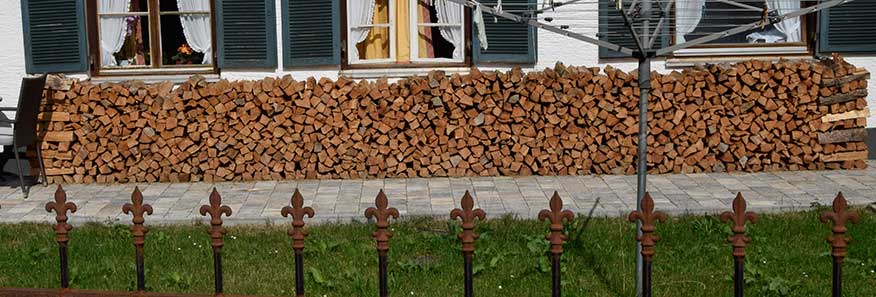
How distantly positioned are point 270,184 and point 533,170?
2299 mm

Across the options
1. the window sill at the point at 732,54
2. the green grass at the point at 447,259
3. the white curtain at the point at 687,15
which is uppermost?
the white curtain at the point at 687,15

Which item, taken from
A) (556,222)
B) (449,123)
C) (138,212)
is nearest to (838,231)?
(556,222)

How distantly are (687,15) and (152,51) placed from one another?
4987mm

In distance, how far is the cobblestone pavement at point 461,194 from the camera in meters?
8.60

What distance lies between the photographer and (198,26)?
35.4 ft

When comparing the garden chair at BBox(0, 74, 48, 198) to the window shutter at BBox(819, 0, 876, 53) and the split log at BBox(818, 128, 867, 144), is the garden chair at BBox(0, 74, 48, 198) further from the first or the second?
the window shutter at BBox(819, 0, 876, 53)

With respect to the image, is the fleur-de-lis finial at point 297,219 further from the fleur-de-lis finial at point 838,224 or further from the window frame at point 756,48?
the window frame at point 756,48

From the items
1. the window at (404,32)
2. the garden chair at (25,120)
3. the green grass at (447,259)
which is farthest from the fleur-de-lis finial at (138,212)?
the window at (404,32)

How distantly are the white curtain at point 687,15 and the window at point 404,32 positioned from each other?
2003 millimetres

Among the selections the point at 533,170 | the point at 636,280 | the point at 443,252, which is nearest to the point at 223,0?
the point at 533,170

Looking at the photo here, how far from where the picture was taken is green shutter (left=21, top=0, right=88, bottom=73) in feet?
34.4

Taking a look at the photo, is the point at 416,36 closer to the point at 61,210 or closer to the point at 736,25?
the point at 736,25

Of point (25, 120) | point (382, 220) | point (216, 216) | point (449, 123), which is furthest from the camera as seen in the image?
point (449, 123)

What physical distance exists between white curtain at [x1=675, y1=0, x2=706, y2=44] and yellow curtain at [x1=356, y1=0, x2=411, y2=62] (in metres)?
2.49
